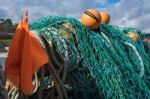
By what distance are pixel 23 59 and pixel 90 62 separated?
0.51 metres

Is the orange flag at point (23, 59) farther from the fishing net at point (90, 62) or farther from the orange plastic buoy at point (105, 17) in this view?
the orange plastic buoy at point (105, 17)

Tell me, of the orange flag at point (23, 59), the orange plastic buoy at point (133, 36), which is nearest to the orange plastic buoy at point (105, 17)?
the orange plastic buoy at point (133, 36)

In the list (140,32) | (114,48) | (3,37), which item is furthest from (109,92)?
(140,32)

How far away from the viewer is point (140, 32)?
321cm

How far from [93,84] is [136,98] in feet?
0.96

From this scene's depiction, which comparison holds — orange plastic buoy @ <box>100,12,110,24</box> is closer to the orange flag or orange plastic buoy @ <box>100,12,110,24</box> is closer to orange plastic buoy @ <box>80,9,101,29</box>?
orange plastic buoy @ <box>80,9,101,29</box>

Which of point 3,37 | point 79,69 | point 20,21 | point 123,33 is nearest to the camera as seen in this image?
point 3,37

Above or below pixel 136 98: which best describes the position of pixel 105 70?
above

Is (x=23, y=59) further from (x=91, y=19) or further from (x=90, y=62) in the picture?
(x=91, y=19)

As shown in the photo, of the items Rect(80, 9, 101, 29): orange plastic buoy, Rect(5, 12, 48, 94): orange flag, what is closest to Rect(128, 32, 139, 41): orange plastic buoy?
Rect(80, 9, 101, 29): orange plastic buoy

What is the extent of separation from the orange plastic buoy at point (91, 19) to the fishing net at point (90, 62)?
0.04 meters

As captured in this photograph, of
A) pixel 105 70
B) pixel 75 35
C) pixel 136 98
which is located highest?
pixel 75 35

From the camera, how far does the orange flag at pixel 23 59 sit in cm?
190

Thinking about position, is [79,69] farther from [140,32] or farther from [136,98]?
[140,32]
